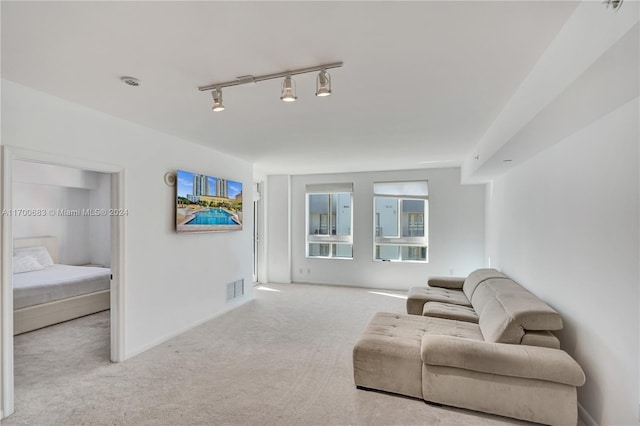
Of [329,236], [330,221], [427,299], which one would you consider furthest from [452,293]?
[330,221]

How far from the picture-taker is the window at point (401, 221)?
6316 millimetres

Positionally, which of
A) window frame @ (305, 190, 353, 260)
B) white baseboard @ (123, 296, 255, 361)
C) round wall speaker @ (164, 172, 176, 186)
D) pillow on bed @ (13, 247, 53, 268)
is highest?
round wall speaker @ (164, 172, 176, 186)

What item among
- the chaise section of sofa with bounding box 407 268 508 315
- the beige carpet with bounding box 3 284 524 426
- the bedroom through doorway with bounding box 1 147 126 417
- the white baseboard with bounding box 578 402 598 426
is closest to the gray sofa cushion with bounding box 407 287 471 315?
the chaise section of sofa with bounding box 407 268 508 315

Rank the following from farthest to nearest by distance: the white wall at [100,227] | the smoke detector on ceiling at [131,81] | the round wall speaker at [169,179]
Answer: the white wall at [100,227] → the round wall speaker at [169,179] → the smoke detector on ceiling at [131,81]

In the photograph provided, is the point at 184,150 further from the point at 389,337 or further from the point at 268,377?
the point at 389,337

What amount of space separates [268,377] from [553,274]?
2737mm

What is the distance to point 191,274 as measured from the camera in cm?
401

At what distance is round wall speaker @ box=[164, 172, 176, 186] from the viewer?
11.9 feet

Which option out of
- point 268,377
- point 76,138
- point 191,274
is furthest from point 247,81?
point 191,274

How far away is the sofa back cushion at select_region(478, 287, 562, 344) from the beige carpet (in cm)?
59

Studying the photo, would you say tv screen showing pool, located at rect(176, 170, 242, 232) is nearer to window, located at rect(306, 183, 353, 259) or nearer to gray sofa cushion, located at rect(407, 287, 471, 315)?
window, located at rect(306, 183, 353, 259)

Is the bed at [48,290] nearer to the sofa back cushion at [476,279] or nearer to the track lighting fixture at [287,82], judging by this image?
the track lighting fixture at [287,82]

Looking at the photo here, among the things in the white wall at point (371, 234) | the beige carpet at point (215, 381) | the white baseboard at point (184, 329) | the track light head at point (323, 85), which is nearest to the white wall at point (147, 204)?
the white baseboard at point (184, 329)

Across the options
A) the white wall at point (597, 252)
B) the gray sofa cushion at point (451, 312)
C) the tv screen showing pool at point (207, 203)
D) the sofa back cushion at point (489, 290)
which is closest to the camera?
the white wall at point (597, 252)
